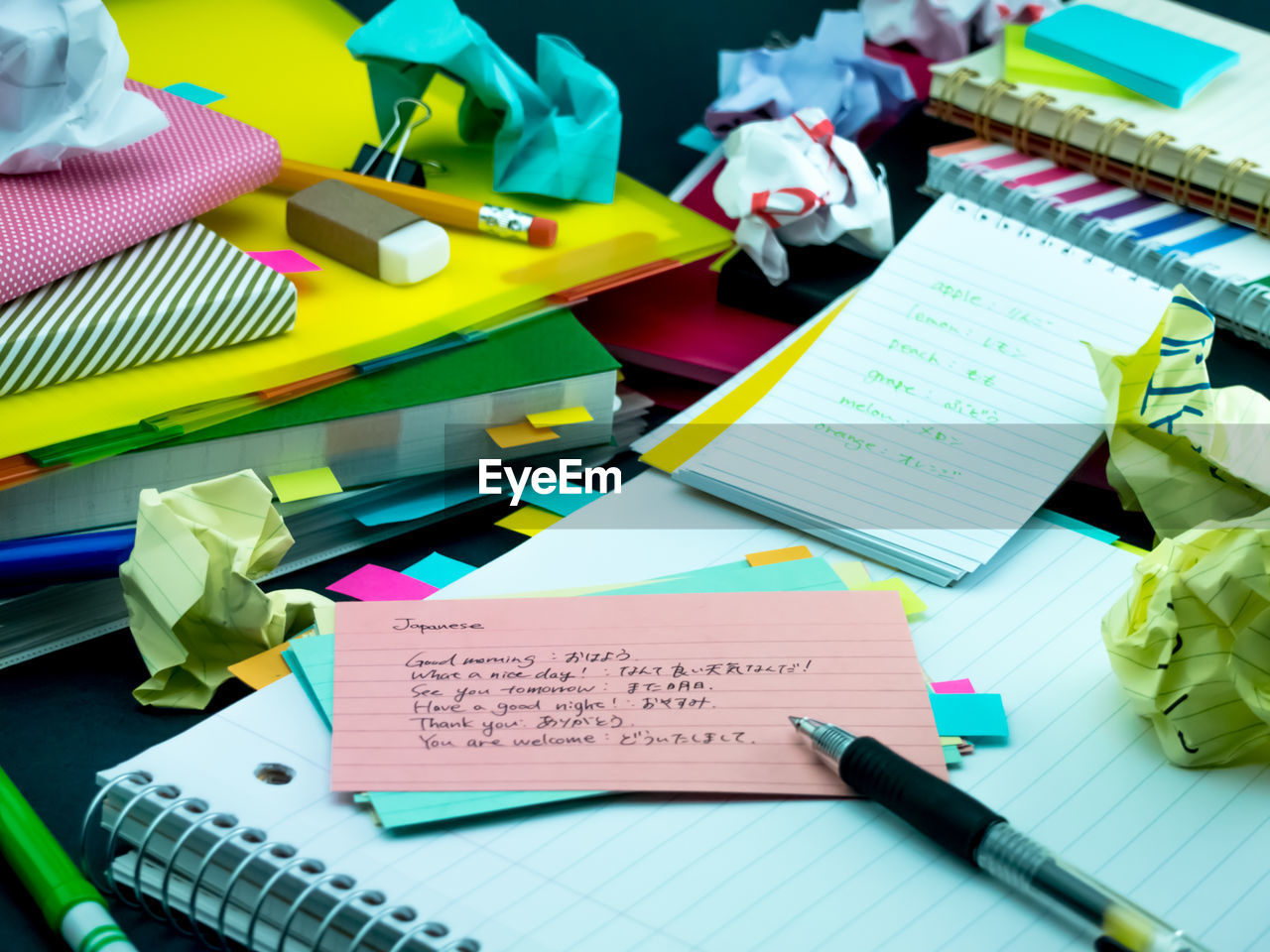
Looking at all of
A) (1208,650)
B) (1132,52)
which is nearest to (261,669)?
(1208,650)

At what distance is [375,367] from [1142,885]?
47cm

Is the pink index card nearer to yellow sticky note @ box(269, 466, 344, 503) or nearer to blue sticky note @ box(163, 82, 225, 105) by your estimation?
yellow sticky note @ box(269, 466, 344, 503)

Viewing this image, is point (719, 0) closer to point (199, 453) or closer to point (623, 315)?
point (623, 315)

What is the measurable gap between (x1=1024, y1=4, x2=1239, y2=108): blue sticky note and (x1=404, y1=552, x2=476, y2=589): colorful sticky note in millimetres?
666

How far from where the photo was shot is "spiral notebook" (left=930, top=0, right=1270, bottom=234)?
0.93 m

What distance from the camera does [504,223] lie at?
33.2 inches

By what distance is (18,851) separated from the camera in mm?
520

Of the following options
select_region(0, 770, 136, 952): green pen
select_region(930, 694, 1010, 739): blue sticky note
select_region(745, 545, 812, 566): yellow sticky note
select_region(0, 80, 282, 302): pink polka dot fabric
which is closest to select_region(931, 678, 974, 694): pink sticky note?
select_region(930, 694, 1010, 739): blue sticky note

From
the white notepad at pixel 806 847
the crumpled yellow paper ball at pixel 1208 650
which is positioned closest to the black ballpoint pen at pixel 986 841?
the white notepad at pixel 806 847

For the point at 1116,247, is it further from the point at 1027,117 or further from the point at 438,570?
the point at 438,570

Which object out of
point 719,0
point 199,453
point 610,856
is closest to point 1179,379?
point 610,856

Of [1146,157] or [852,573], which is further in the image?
[1146,157]

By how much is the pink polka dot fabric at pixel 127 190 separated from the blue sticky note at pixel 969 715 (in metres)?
0.50

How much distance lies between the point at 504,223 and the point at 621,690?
0.37 m
